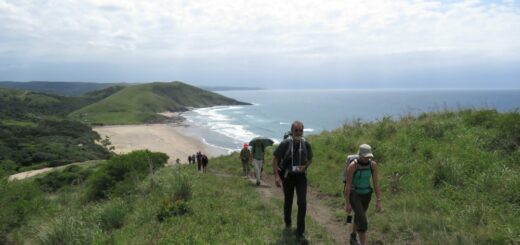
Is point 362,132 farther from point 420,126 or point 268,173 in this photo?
point 268,173

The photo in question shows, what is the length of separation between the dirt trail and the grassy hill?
19 cm

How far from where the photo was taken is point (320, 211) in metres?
8.36

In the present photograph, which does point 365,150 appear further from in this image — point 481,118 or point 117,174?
point 117,174

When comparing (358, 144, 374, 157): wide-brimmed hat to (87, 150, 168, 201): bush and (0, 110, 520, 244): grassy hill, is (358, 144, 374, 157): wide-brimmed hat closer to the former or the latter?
(0, 110, 520, 244): grassy hill

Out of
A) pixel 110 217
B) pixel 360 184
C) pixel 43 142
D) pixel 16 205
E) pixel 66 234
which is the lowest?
pixel 43 142

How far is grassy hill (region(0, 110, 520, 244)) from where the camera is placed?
6.16 metres

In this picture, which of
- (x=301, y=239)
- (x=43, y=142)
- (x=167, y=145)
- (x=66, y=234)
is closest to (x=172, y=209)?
(x=66, y=234)

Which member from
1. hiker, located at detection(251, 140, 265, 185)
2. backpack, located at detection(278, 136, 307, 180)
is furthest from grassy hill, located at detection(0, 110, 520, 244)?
backpack, located at detection(278, 136, 307, 180)

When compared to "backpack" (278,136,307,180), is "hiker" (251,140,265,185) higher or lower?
lower

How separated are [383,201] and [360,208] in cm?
297

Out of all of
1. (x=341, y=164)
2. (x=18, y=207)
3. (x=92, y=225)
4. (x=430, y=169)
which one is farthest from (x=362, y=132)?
(x=18, y=207)

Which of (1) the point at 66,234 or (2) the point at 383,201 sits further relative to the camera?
(2) the point at 383,201

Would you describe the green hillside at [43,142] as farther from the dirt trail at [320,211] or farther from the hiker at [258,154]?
the dirt trail at [320,211]

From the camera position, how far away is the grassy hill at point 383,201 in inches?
243
